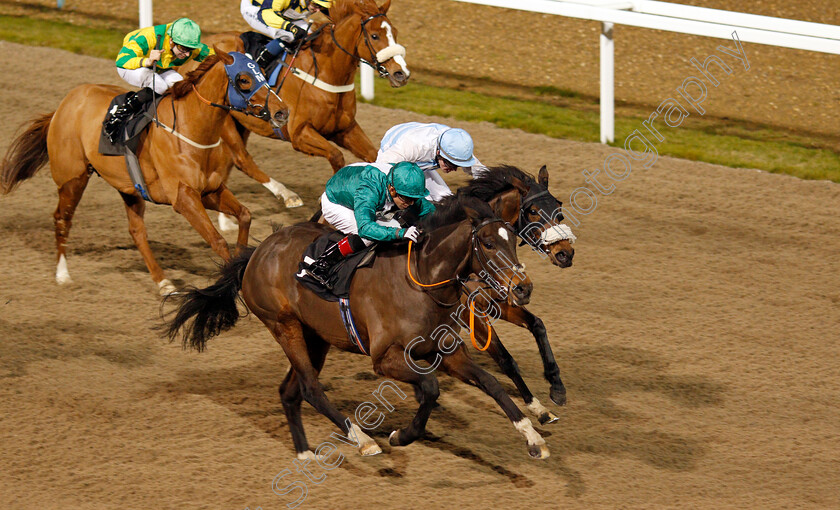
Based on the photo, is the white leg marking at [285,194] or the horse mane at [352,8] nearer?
the horse mane at [352,8]

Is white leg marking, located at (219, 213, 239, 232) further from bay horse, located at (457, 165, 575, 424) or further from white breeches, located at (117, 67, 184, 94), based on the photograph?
bay horse, located at (457, 165, 575, 424)

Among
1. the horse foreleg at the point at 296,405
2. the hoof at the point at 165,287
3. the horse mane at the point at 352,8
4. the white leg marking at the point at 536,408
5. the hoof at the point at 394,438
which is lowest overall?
→ the hoof at the point at 165,287

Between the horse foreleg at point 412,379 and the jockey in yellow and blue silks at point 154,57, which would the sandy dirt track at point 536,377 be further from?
the jockey in yellow and blue silks at point 154,57

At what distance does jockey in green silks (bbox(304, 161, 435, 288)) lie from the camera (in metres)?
5.20

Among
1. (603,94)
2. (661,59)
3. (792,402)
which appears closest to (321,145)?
(603,94)

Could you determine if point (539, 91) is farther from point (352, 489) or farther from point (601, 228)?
point (352, 489)

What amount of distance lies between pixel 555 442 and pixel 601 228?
3.42 metres

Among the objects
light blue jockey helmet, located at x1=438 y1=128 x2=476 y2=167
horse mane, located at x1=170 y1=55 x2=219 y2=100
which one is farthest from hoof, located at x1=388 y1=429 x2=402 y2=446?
horse mane, located at x1=170 y1=55 x2=219 y2=100

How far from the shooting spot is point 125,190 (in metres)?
7.68

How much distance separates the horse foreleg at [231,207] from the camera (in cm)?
747

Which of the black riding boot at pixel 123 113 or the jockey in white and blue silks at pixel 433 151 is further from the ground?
the jockey in white and blue silks at pixel 433 151

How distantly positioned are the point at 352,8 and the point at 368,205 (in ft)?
11.1

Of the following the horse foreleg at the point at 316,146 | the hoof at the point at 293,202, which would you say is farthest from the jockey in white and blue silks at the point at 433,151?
the hoof at the point at 293,202

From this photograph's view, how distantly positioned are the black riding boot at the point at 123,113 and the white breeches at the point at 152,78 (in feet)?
0.38
